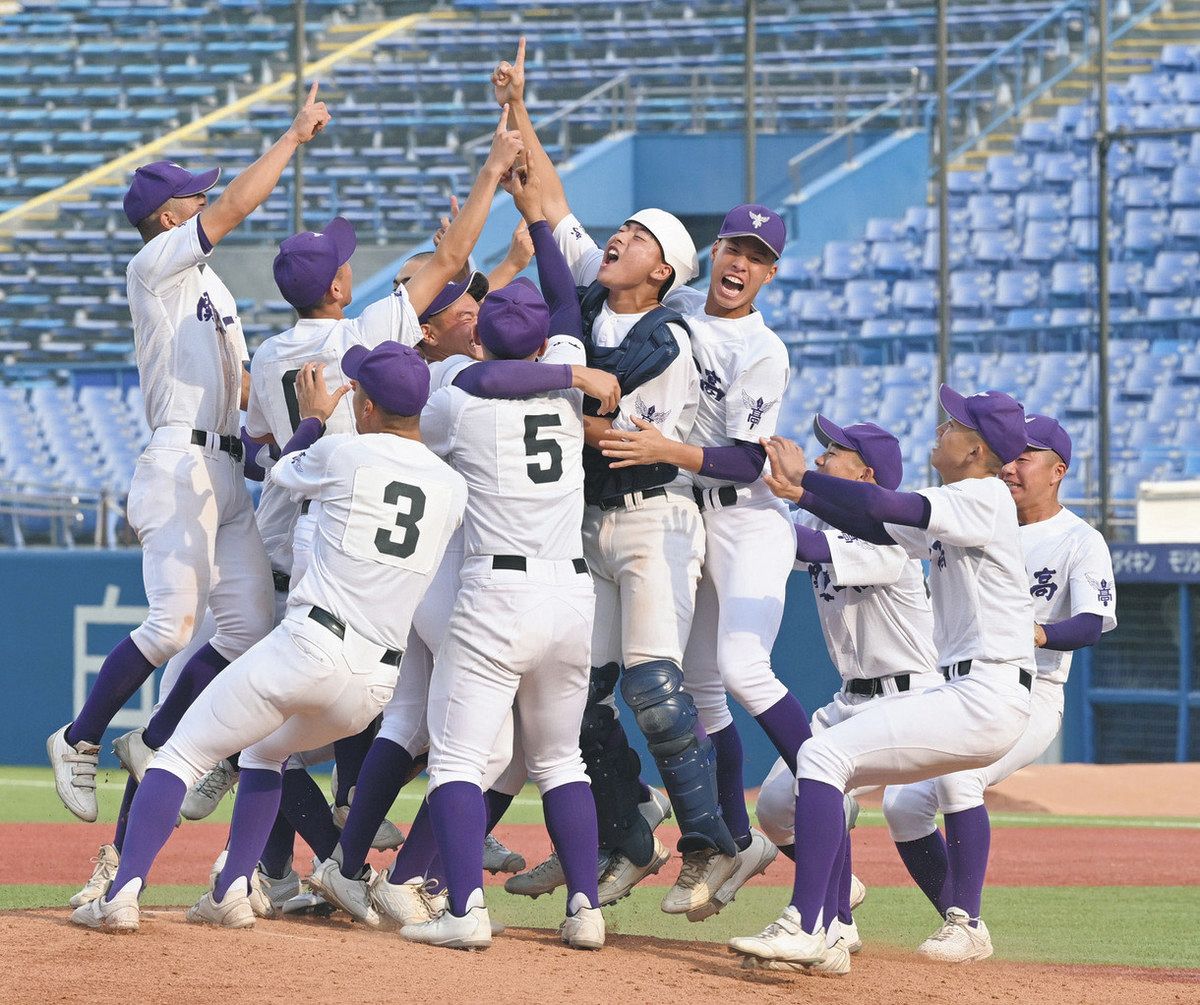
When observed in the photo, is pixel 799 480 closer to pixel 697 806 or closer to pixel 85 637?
pixel 697 806

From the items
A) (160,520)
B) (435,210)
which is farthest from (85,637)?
(435,210)

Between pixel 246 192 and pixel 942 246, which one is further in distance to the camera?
pixel 942 246

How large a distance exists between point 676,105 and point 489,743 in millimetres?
13958

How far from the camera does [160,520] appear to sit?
502 centimetres

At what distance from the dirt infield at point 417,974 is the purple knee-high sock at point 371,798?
0.21 meters

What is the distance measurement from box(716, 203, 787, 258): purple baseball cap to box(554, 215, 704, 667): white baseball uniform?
0.36 m

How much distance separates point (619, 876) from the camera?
5109 mm

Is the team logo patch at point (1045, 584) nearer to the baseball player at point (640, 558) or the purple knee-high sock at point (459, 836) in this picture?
the baseball player at point (640, 558)

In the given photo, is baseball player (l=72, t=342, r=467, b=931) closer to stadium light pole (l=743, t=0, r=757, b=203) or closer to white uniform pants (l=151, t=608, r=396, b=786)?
white uniform pants (l=151, t=608, r=396, b=786)

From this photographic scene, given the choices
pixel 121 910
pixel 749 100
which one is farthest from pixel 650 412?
pixel 749 100

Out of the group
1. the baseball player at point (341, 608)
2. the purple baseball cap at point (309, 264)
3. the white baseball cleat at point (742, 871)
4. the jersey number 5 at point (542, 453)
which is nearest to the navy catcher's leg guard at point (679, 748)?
the white baseball cleat at point (742, 871)

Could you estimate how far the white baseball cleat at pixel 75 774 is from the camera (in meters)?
5.06

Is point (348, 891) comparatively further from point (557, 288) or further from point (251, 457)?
point (557, 288)

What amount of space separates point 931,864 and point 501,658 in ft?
5.53
